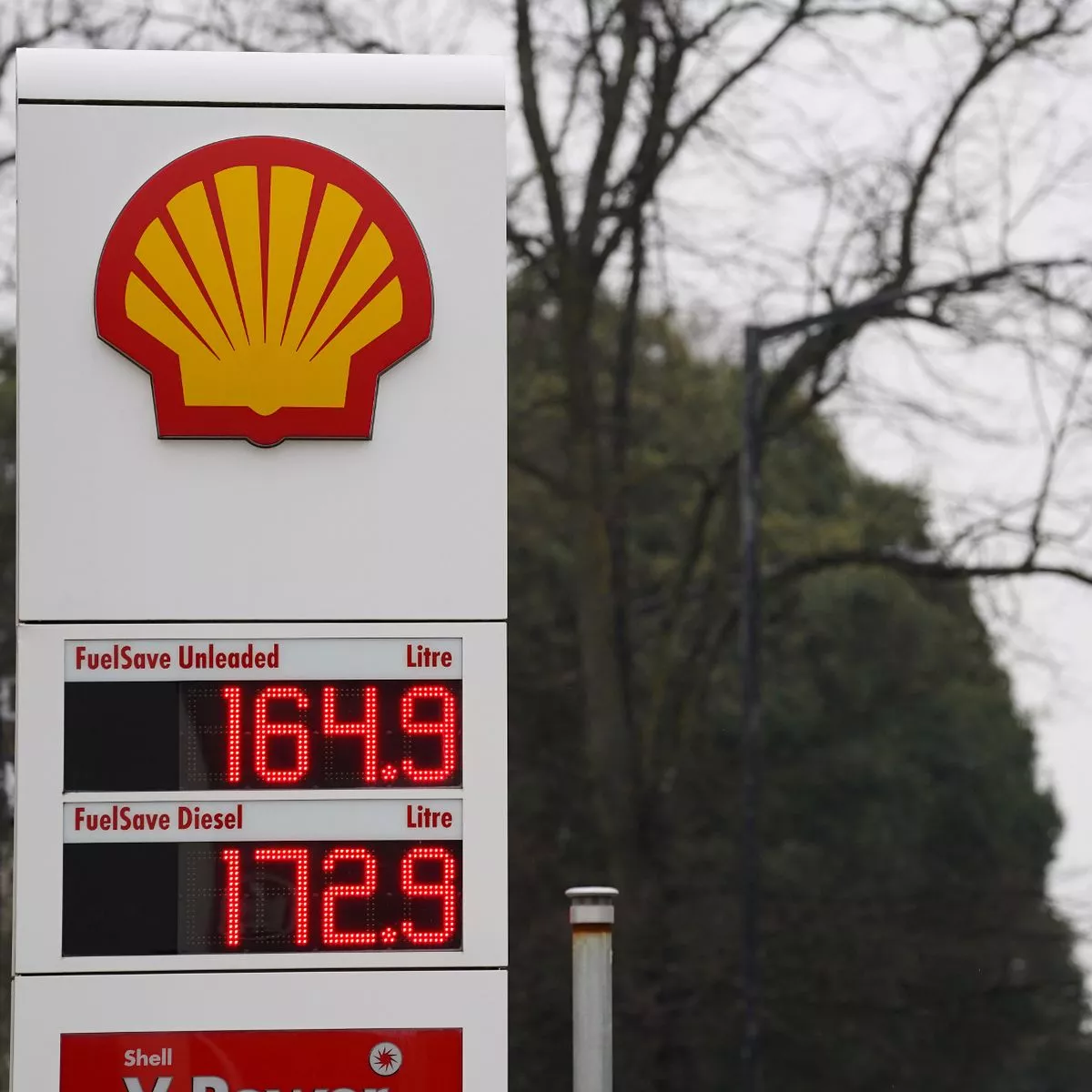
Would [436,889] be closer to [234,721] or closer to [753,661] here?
[234,721]

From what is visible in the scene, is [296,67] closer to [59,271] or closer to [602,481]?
[59,271]

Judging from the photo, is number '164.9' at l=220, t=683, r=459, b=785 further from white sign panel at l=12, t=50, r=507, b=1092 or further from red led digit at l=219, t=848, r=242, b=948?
red led digit at l=219, t=848, r=242, b=948

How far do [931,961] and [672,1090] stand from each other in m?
3.89

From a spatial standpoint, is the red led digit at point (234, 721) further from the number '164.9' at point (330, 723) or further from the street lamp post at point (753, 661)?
the street lamp post at point (753, 661)

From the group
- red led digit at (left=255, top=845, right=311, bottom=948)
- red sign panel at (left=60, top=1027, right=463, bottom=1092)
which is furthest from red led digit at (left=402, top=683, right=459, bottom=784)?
red sign panel at (left=60, top=1027, right=463, bottom=1092)

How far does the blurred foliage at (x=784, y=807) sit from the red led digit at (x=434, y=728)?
15.7m

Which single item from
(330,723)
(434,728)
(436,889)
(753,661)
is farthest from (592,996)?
(753,661)

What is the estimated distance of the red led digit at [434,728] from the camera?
717cm

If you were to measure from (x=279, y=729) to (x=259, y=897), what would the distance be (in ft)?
1.70

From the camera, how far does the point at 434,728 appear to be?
7223 mm

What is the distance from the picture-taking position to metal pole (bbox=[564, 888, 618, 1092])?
7258mm

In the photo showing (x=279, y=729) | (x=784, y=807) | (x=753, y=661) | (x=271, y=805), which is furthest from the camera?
(x=784, y=807)

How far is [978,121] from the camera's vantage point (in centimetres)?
2280

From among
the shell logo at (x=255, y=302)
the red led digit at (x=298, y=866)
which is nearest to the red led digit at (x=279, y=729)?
the red led digit at (x=298, y=866)
